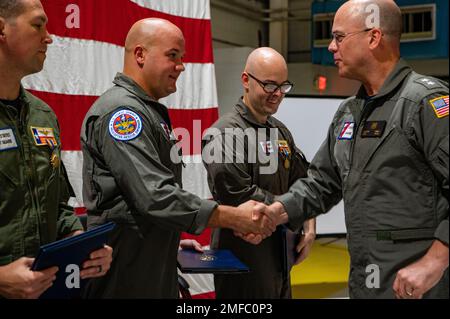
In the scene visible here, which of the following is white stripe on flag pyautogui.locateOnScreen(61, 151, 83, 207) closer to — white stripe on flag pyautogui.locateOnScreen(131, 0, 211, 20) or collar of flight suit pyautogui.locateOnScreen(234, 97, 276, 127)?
collar of flight suit pyautogui.locateOnScreen(234, 97, 276, 127)

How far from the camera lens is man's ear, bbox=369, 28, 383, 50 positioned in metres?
1.89

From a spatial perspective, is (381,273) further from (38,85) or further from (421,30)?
(421,30)

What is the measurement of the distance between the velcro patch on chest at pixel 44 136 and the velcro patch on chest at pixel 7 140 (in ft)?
0.32

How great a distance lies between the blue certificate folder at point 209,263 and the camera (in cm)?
205

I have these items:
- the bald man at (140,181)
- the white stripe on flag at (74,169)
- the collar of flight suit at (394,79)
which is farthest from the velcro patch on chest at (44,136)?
the collar of flight suit at (394,79)

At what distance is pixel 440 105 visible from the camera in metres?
1.66

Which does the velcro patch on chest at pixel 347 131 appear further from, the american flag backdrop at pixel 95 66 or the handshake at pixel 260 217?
the american flag backdrop at pixel 95 66

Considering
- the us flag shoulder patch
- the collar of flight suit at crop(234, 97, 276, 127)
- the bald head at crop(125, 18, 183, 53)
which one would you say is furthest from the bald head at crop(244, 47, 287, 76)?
the us flag shoulder patch

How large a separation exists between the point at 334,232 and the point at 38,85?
126 inches

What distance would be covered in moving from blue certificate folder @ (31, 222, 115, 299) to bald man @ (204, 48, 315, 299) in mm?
1003

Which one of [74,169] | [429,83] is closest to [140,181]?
[429,83]

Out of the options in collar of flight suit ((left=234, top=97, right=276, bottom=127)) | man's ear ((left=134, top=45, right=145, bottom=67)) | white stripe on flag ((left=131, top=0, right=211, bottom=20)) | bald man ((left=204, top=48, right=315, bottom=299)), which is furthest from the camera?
white stripe on flag ((left=131, top=0, right=211, bottom=20))

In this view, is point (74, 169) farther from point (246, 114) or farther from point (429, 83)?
point (429, 83)

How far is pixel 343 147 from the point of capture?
1.96 metres
